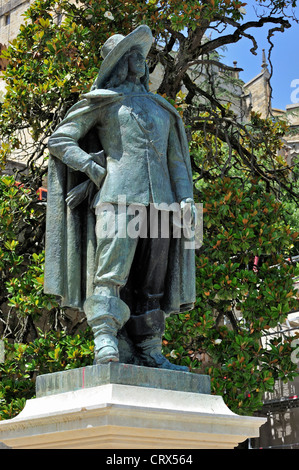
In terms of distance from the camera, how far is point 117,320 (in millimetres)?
4402

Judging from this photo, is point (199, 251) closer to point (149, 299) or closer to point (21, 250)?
point (21, 250)

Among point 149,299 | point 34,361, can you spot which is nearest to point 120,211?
point 149,299

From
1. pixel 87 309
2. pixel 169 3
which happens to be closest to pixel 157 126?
pixel 87 309

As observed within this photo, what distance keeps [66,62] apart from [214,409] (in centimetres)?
532

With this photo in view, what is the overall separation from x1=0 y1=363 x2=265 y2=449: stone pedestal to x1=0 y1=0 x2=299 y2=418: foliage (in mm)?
2861

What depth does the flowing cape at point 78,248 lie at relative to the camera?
4.66 m

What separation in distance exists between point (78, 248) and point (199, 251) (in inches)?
159

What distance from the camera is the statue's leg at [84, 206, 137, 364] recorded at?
4366 mm

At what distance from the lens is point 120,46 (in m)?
4.88

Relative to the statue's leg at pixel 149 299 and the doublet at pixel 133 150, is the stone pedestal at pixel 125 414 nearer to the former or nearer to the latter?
the statue's leg at pixel 149 299

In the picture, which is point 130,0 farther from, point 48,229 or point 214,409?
point 214,409

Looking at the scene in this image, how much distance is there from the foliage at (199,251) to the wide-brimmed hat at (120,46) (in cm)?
301

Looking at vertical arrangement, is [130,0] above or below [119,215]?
above
